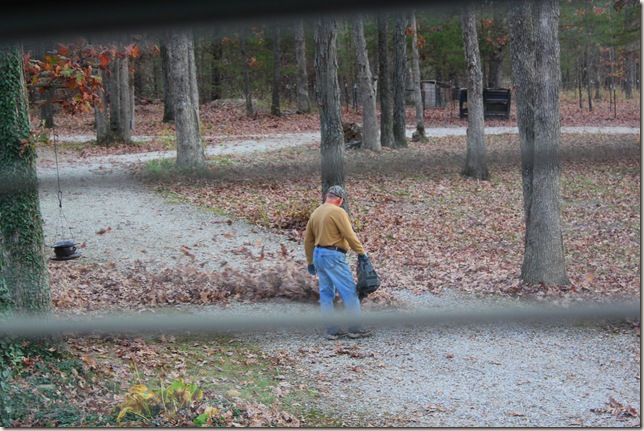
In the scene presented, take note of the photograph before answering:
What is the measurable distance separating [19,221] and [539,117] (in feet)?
19.3

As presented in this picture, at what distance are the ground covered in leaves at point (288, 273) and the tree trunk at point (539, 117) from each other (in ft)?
1.20

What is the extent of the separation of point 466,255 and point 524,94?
3074 millimetres

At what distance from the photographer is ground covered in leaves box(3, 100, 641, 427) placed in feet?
3.92

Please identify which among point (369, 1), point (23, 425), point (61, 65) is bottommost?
point (23, 425)

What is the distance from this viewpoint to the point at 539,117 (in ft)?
29.5

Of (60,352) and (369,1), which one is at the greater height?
(369,1)

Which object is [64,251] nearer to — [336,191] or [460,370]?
[336,191]

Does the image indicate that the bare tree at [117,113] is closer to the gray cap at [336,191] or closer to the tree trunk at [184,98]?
the tree trunk at [184,98]

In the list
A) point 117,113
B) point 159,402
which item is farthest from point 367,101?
point 159,402

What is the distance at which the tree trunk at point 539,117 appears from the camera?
8.88 metres

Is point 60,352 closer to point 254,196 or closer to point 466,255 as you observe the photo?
point 466,255

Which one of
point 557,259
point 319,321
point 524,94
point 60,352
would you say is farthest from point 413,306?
point 319,321

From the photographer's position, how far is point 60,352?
6.99 meters

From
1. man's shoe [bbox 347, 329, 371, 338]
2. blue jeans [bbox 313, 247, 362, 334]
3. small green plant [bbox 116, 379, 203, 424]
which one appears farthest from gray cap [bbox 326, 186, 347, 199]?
Result: small green plant [bbox 116, 379, 203, 424]
